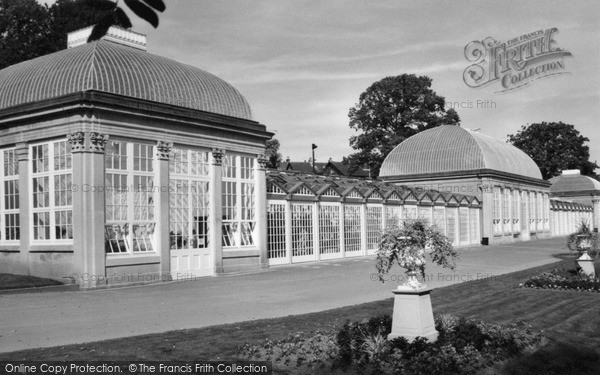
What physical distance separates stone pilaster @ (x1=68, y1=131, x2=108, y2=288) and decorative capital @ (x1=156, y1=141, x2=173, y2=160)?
2.91m

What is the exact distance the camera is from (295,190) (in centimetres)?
3431

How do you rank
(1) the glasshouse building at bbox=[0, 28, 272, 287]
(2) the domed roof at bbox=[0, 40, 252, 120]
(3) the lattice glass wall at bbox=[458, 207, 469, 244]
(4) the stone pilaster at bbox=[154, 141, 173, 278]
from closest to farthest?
(1) the glasshouse building at bbox=[0, 28, 272, 287] → (2) the domed roof at bbox=[0, 40, 252, 120] → (4) the stone pilaster at bbox=[154, 141, 173, 278] → (3) the lattice glass wall at bbox=[458, 207, 469, 244]

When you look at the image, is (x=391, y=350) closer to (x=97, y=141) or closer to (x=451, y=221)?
(x=97, y=141)

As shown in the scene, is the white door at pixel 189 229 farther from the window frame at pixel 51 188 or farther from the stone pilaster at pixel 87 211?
the window frame at pixel 51 188

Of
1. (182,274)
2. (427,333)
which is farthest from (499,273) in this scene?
(427,333)

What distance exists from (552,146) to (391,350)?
318 ft

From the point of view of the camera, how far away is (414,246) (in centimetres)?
1119

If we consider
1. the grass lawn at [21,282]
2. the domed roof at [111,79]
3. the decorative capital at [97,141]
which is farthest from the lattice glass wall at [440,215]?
the grass lawn at [21,282]

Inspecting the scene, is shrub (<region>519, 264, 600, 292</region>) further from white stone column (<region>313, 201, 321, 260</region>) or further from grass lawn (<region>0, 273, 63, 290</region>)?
grass lawn (<region>0, 273, 63, 290</region>)

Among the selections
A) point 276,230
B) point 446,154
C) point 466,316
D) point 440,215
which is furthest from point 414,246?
point 446,154

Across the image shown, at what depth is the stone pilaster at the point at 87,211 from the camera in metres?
22.9

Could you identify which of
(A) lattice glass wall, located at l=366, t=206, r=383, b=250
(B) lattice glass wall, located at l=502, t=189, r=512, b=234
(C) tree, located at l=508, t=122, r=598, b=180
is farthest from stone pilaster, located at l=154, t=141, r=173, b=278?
(C) tree, located at l=508, t=122, r=598, b=180

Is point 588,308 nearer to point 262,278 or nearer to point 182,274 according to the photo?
point 262,278

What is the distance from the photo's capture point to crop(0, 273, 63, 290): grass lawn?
22328 mm
